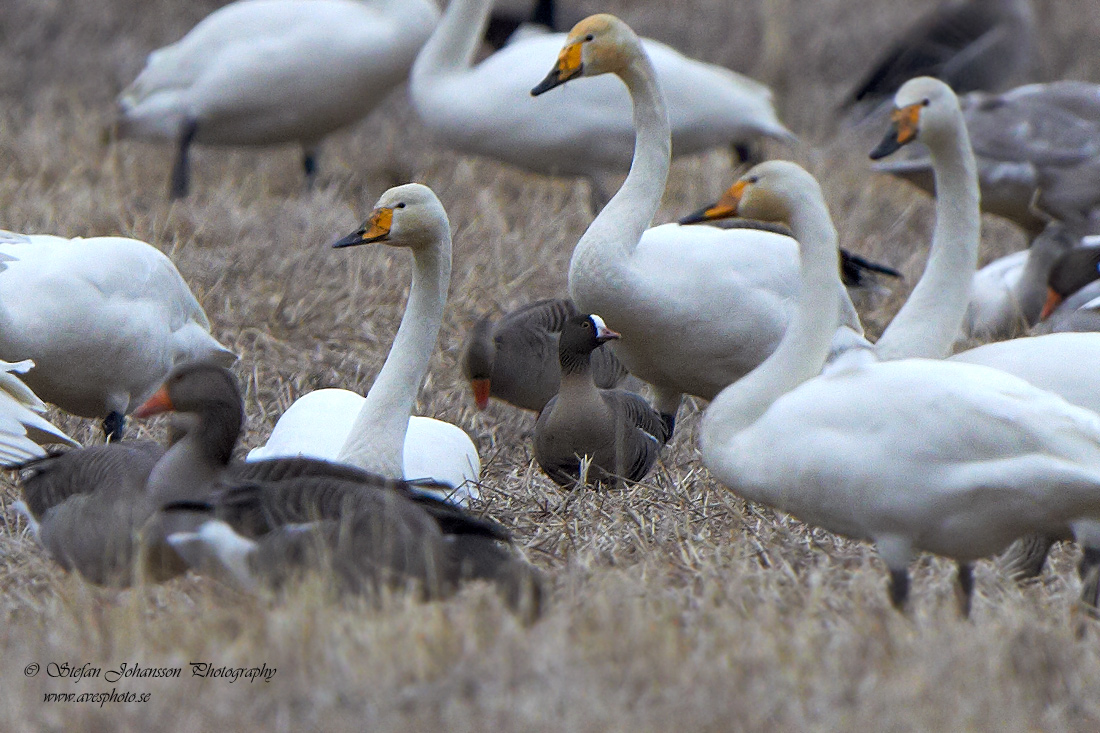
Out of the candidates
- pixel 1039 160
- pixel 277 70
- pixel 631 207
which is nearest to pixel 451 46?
pixel 277 70

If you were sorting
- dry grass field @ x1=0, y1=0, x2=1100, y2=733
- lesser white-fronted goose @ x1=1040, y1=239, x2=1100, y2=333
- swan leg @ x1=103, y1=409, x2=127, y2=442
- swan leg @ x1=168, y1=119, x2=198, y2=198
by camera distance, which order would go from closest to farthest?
dry grass field @ x1=0, y1=0, x2=1100, y2=733 < swan leg @ x1=103, y1=409, x2=127, y2=442 < lesser white-fronted goose @ x1=1040, y1=239, x2=1100, y2=333 < swan leg @ x1=168, y1=119, x2=198, y2=198

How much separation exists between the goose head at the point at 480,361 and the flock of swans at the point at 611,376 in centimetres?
1

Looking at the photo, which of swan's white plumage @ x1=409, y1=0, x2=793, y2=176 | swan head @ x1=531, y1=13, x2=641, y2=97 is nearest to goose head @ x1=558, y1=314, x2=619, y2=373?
swan head @ x1=531, y1=13, x2=641, y2=97

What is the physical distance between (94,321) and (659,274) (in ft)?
4.98

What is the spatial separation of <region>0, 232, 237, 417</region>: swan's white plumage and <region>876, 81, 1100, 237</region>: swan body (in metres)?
3.20

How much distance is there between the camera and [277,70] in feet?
24.1

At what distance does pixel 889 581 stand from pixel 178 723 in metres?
1.49

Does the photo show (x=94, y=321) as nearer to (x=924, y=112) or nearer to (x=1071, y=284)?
(x=924, y=112)

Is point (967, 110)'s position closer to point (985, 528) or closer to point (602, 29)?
point (602, 29)

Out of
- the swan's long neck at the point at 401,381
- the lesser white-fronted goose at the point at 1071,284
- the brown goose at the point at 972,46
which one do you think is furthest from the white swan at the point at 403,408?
the brown goose at the point at 972,46

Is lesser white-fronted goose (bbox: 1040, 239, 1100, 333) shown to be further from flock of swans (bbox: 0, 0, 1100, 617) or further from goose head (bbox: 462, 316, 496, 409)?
goose head (bbox: 462, 316, 496, 409)

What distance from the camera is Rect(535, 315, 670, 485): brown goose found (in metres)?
4.18

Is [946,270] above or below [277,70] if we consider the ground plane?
above

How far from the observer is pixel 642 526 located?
355 cm
